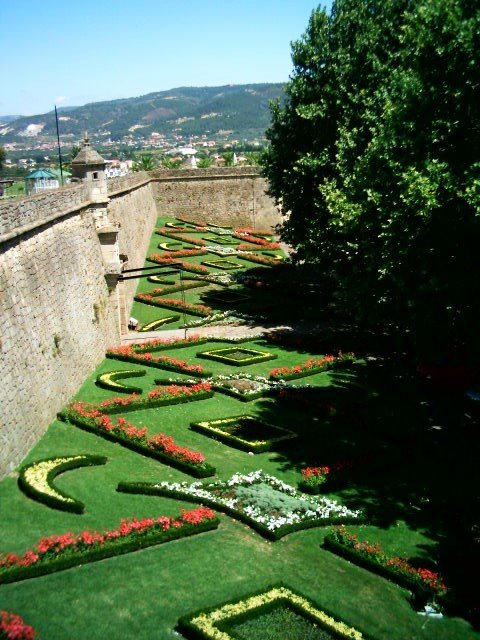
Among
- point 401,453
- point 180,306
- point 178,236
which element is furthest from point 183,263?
point 401,453

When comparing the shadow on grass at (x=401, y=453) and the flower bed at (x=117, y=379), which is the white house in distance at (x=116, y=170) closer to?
the flower bed at (x=117, y=379)

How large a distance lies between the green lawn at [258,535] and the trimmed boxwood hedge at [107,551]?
12 cm

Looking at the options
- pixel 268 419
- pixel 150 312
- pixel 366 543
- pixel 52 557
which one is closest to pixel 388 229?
pixel 268 419

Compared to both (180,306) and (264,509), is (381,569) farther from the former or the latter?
(180,306)

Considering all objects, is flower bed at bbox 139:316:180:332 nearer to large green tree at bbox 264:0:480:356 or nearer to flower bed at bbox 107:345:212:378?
flower bed at bbox 107:345:212:378

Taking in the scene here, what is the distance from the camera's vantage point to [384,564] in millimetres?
12219

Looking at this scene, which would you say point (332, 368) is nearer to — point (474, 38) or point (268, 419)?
point (268, 419)

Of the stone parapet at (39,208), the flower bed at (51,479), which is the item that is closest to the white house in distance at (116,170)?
the stone parapet at (39,208)

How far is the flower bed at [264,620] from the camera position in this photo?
1029 centimetres

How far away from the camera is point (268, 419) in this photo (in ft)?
65.0

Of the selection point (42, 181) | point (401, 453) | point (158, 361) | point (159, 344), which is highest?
point (42, 181)

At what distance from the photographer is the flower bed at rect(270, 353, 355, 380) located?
23558 mm

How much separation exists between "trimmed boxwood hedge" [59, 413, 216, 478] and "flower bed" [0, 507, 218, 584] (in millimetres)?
1986

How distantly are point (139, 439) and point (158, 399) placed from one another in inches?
118
